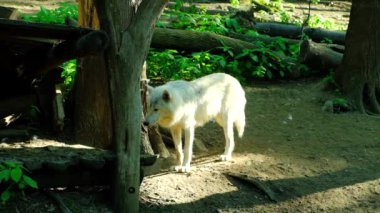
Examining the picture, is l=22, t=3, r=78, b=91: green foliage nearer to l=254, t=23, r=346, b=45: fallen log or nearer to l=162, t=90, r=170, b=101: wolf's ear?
l=162, t=90, r=170, b=101: wolf's ear

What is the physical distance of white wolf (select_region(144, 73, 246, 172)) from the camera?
730 cm

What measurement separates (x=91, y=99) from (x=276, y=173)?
102 inches

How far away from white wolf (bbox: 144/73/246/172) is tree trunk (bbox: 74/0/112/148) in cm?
56

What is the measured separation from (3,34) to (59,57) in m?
0.57

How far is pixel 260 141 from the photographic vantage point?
887cm

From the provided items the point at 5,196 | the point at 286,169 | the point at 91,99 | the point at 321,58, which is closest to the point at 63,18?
the point at 91,99

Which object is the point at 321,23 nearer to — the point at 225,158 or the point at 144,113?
the point at 225,158

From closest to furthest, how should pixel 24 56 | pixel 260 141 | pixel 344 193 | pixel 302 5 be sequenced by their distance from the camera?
pixel 24 56 < pixel 344 193 < pixel 260 141 < pixel 302 5

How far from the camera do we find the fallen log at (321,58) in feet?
38.2

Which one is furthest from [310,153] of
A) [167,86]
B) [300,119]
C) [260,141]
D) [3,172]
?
[3,172]

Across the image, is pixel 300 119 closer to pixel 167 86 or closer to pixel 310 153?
pixel 310 153

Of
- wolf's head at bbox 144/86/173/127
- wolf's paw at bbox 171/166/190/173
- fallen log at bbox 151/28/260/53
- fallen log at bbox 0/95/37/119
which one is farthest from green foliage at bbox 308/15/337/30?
fallen log at bbox 0/95/37/119

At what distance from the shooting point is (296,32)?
14.1 m

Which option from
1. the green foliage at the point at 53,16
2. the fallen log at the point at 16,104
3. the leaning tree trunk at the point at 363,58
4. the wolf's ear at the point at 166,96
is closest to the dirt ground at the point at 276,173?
the leaning tree trunk at the point at 363,58
